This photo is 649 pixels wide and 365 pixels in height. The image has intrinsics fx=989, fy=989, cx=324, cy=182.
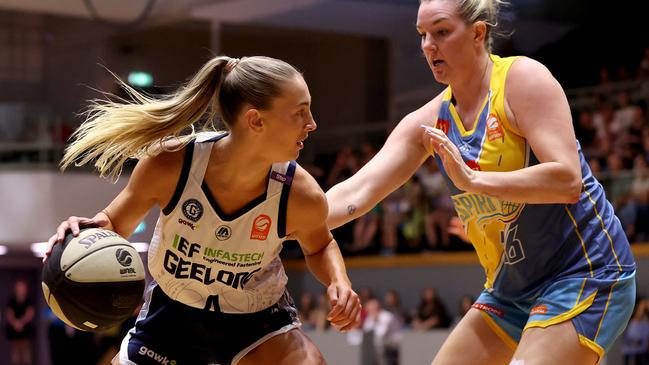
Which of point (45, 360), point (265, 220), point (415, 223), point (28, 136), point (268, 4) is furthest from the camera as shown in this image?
point (45, 360)

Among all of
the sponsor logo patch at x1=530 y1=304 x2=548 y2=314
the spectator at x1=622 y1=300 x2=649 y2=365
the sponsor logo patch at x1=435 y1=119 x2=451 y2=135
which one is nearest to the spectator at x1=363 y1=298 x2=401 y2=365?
the spectator at x1=622 y1=300 x2=649 y2=365

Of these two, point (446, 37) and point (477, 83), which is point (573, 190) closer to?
point (477, 83)

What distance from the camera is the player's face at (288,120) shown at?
12.0 feet

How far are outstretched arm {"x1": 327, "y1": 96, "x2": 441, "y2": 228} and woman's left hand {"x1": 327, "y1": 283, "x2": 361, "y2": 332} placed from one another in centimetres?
57

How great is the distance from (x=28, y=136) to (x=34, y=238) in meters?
1.66

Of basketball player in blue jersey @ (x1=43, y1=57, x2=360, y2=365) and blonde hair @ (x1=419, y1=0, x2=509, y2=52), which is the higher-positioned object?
blonde hair @ (x1=419, y1=0, x2=509, y2=52)

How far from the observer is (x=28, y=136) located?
52.5ft

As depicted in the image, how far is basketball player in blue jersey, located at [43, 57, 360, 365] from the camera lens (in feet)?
12.0

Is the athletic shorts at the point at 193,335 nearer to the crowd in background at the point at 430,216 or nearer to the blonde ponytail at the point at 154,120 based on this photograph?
the blonde ponytail at the point at 154,120

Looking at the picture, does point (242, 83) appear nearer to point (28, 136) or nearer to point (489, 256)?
point (489, 256)

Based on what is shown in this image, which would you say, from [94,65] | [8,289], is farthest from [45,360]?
[94,65]

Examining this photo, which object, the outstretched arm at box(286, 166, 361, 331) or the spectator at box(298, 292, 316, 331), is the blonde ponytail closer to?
the outstretched arm at box(286, 166, 361, 331)

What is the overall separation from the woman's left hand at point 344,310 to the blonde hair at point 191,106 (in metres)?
0.75

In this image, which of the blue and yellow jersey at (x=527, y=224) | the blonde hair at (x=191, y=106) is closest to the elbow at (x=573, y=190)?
the blue and yellow jersey at (x=527, y=224)
